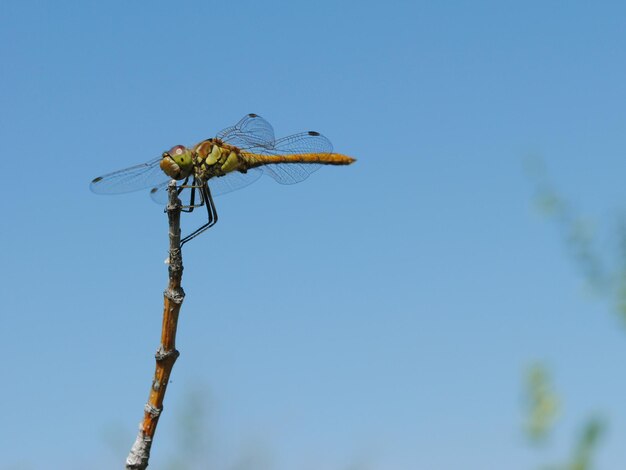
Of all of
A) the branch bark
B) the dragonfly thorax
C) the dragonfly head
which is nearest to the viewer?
the branch bark

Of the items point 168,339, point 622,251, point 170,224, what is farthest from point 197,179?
point 622,251

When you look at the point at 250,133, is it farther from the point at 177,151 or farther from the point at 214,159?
the point at 177,151

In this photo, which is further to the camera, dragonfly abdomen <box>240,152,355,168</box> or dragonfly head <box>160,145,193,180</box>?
dragonfly abdomen <box>240,152,355,168</box>

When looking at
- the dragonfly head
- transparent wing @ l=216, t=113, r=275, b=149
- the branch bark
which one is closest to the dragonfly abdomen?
transparent wing @ l=216, t=113, r=275, b=149

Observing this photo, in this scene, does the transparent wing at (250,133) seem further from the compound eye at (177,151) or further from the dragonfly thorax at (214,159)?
the compound eye at (177,151)

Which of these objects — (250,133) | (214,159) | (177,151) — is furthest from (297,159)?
(177,151)

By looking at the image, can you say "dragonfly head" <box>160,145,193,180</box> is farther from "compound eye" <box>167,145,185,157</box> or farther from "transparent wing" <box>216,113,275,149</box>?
"transparent wing" <box>216,113,275,149</box>
